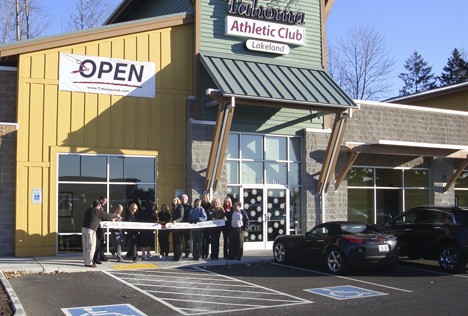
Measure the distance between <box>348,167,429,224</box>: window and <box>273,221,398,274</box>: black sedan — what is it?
7.53 metres

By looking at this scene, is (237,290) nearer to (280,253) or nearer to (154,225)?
(280,253)

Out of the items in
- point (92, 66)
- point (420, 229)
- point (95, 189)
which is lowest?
point (420, 229)

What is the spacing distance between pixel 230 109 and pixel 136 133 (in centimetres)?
320

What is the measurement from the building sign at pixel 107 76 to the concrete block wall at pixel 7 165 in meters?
1.48

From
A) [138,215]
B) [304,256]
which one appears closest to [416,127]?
[304,256]

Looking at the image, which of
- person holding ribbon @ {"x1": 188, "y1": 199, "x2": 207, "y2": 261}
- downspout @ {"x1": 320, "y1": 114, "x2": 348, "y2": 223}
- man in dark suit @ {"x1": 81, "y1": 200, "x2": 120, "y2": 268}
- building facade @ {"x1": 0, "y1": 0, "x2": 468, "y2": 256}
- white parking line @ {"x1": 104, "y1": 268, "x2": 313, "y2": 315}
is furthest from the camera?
downspout @ {"x1": 320, "y1": 114, "x2": 348, "y2": 223}

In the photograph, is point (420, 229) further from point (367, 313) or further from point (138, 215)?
point (138, 215)

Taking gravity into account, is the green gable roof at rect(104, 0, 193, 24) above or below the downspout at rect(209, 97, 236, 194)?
above

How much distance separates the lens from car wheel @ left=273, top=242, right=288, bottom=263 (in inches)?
607

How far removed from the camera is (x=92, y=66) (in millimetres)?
17375

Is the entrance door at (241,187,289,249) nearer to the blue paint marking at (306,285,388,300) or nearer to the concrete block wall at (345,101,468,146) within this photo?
the concrete block wall at (345,101,468,146)

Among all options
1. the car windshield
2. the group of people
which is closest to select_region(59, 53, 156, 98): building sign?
the group of people

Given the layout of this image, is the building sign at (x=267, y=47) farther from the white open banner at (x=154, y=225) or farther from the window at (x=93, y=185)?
the white open banner at (x=154, y=225)

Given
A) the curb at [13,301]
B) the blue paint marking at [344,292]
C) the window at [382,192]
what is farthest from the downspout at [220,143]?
the curb at [13,301]
